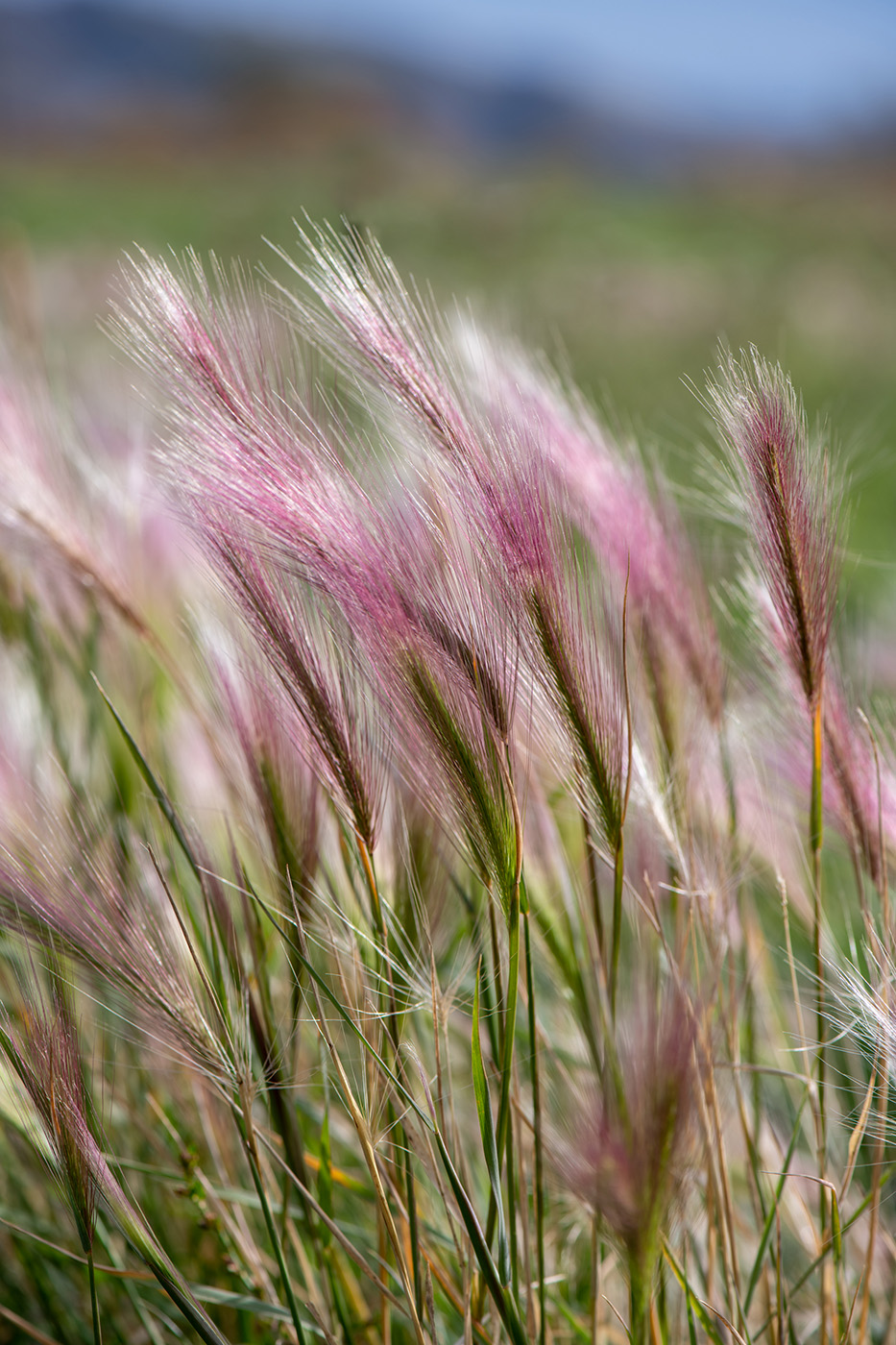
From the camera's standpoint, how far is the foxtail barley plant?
0.38 meters

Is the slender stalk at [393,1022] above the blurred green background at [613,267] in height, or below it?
below

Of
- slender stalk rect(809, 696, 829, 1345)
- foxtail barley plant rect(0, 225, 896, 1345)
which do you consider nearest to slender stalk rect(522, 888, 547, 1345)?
foxtail barley plant rect(0, 225, 896, 1345)

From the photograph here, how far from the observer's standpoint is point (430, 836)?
19.9 inches

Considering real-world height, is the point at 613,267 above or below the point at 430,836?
above

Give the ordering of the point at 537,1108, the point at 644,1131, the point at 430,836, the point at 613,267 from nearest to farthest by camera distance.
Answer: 1. the point at 644,1131
2. the point at 537,1108
3. the point at 430,836
4. the point at 613,267

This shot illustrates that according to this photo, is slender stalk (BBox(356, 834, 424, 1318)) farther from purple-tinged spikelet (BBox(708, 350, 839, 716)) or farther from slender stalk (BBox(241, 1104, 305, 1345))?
purple-tinged spikelet (BBox(708, 350, 839, 716))

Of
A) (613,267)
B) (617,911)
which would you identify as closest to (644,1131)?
(617,911)

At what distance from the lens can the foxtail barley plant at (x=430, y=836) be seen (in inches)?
15.0

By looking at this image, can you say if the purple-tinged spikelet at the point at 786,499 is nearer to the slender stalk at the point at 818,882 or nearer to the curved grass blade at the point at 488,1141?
the slender stalk at the point at 818,882

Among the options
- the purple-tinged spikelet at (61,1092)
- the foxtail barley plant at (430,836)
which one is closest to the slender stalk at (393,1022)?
the foxtail barley plant at (430,836)

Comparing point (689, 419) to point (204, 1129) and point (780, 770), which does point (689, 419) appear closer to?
point (780, 770)

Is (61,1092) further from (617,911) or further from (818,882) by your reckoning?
(818,882)

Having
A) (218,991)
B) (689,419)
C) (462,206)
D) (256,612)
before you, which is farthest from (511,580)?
(462,206)

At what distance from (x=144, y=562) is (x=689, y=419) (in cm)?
273
